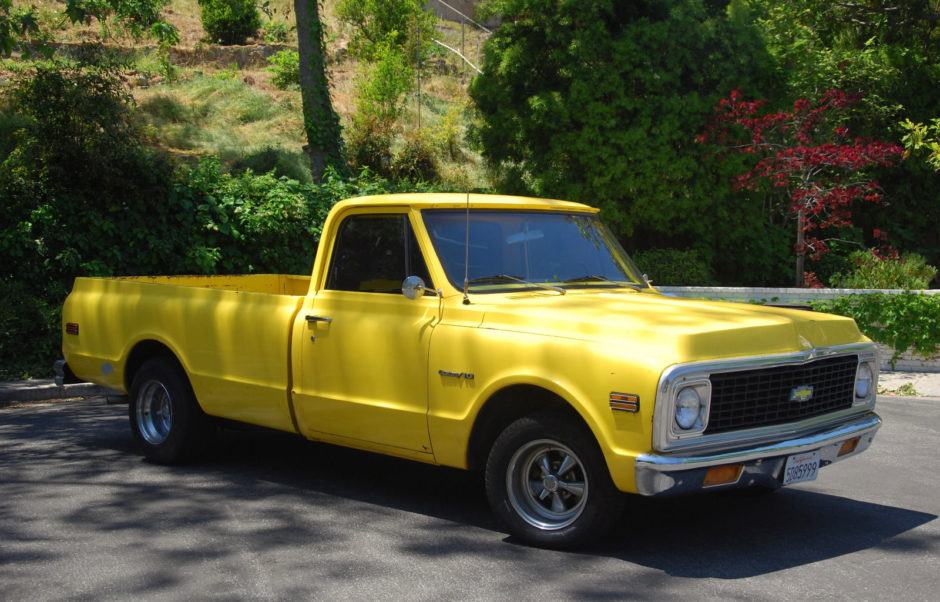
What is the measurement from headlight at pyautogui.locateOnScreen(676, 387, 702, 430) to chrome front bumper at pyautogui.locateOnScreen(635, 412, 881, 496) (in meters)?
0.17

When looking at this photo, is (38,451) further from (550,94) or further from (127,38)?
(127,38)

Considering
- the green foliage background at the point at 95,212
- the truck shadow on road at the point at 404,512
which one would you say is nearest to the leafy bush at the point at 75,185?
the green foliage background at the point at 95,212

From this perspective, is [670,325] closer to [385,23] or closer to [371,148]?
[371,148]

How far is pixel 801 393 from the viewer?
538 centimetres

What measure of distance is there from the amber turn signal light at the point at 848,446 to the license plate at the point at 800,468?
0.32 m

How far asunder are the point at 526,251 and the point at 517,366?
4.07 ft

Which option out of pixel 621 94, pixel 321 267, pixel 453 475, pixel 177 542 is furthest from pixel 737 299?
pixel 177 542

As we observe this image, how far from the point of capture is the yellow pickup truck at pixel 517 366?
16.2ft

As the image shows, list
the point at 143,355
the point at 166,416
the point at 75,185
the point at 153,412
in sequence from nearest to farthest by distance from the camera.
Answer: the point at 166,416
the point at 153,412
the point at 143,355
the point at 75,185

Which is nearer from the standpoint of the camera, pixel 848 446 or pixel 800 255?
pixel 848 446

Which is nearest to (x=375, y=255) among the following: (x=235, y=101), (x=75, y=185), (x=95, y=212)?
(x=95, y=212)

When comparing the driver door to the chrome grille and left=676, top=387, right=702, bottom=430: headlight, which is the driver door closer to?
left=676, top=387, right=702, bottom=430: headlight

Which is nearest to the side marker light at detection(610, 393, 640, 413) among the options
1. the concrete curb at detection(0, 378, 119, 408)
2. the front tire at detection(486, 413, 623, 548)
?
the front tire at detection(486, 413, 623, 548)

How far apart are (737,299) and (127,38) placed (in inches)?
1125
